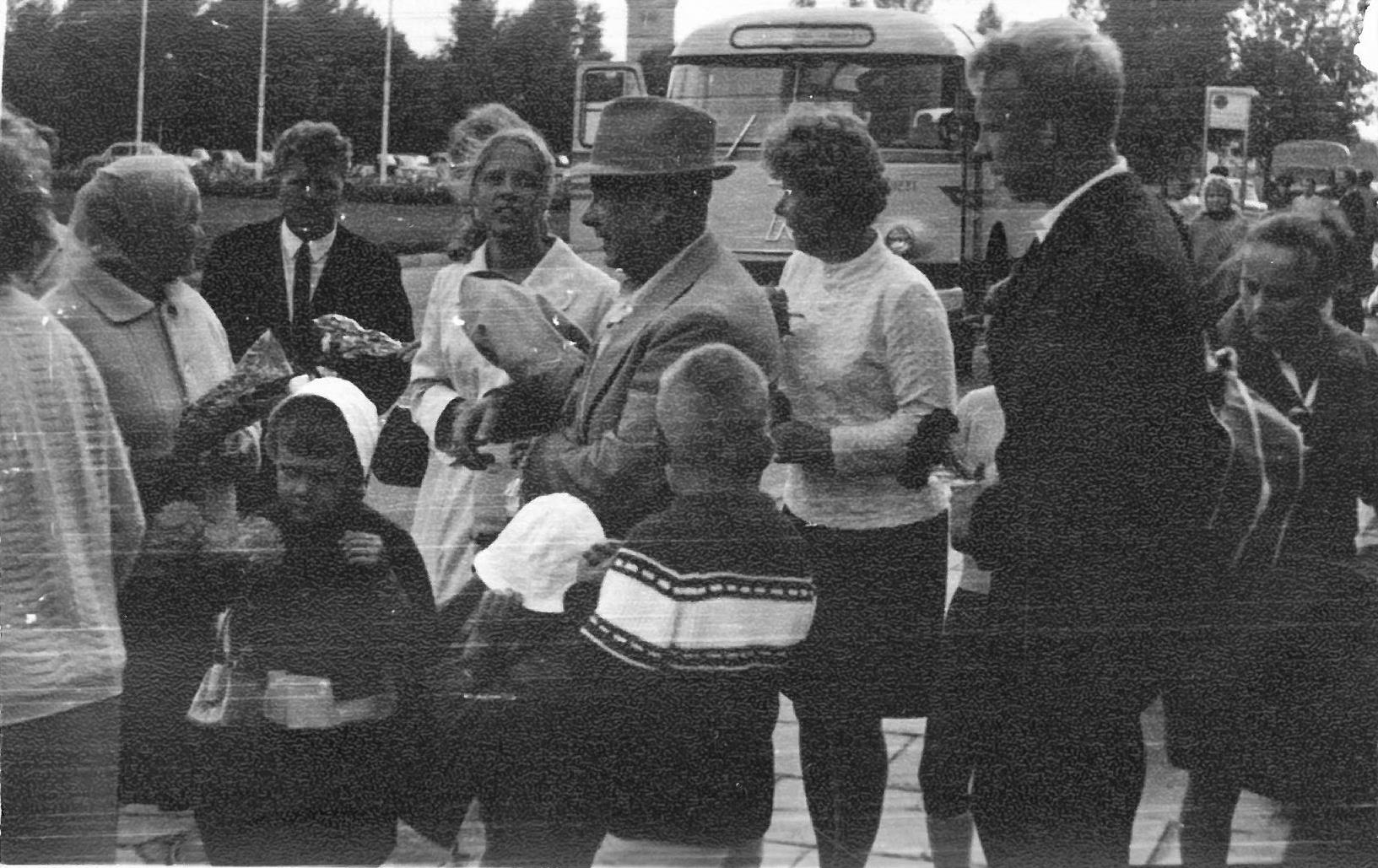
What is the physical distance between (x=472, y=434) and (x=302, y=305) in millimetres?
325

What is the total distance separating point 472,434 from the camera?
2.71 meters

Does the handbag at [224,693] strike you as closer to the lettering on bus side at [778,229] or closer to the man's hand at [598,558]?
the man's hand at [598,558]

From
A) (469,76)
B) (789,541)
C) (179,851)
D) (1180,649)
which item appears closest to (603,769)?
(789,541)

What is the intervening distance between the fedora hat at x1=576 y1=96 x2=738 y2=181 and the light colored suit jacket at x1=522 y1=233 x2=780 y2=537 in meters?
0.12

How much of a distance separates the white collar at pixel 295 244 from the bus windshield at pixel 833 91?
579 millimetres

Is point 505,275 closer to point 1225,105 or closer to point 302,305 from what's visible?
point 302,305

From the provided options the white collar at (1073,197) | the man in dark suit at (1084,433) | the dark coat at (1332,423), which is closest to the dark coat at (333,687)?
the man in dark suit at (1084,433)

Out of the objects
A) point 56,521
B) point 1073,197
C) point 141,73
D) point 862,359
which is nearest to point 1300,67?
point 1073,197

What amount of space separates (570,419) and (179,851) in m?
1.02

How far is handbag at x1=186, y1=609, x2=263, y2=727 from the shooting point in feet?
9.12

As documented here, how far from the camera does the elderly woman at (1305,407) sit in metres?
2.71

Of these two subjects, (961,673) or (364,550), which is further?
(961,673)

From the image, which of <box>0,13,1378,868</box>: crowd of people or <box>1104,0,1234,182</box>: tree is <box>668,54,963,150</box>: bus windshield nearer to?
<box>0,13,1378,868</box>: crowd of people

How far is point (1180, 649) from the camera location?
2809mm
